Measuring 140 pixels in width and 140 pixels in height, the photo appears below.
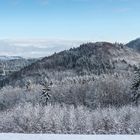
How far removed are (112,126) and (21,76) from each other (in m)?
178

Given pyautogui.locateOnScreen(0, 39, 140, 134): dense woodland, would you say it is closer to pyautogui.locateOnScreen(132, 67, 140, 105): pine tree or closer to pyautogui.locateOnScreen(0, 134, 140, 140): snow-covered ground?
pyautogui.locateOnScreen(132, 67, 140, 105): pine tree

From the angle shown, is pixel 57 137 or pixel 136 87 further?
pixel 136 87

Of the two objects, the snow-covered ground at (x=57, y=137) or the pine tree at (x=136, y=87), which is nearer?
the snow-covered ground at (x=57, y=137)

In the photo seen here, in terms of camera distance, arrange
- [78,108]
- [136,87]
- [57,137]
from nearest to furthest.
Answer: [57,137] → [78,108] → [136,87]

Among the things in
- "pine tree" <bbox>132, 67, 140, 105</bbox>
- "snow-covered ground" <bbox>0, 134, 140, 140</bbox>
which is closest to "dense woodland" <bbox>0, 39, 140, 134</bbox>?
"pine tree" <bbox>132, 67, 140, 105</bbox>

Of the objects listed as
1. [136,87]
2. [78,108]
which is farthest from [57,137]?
[136,87]

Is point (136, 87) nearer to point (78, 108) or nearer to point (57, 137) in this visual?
point (78, 108)

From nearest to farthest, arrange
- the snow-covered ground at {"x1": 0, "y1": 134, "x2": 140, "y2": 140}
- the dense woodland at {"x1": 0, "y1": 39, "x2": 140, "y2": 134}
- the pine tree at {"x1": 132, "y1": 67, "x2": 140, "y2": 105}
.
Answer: the snow-covered ground at {"x1": 0, "y1": 134, "x2": 140, "y2": 140} → the dense woodland at {"x1": 0, "y1": 39, "x2": 140, "y2": 134} → the pine tree at {"x1": 132, "y1": 67, "x2": 140, "y2": 105}

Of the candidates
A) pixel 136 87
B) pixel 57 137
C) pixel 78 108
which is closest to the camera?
pixel 57 137

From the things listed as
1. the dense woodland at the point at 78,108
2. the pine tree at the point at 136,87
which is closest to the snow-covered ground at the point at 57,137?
the dense woodland at the point at 78,108

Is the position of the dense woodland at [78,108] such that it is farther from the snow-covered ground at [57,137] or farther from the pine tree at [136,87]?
the snow-covered ground at [57,137]

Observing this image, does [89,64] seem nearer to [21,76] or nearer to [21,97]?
[21,76]

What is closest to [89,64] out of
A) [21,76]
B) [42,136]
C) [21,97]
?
[21,76]

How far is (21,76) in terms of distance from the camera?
199625mm
